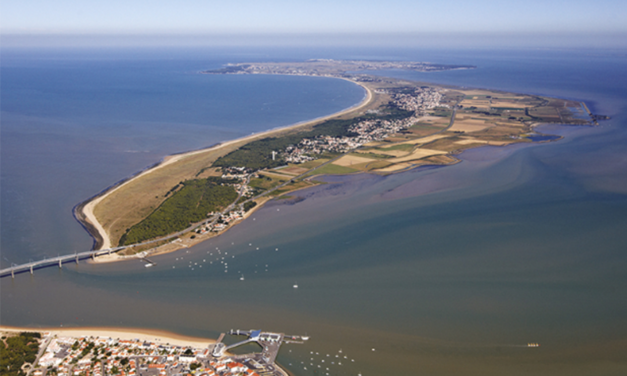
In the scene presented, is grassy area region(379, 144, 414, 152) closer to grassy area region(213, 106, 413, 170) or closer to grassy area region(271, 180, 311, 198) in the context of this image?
grassy area region(213, 106, 413, 170)

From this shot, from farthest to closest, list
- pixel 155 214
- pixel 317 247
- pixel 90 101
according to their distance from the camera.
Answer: pixel 90 101, pixel 155 214, pixel 317 247

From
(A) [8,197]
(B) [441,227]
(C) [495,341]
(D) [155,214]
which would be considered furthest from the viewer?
(A) [8,197]

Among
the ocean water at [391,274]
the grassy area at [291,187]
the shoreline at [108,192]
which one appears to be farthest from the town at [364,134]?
the ocean water at [391,274]

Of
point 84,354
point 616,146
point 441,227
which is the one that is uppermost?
point 616,146

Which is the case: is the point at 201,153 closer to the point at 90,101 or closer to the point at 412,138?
the point at 412,138

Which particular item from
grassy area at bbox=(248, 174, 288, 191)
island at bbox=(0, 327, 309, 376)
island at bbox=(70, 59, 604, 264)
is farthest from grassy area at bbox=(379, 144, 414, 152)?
island at bbox=(0, 327, 309, 376)

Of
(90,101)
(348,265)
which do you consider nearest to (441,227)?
(348,265)

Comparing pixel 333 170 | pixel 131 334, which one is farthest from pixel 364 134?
pixel 131 334
